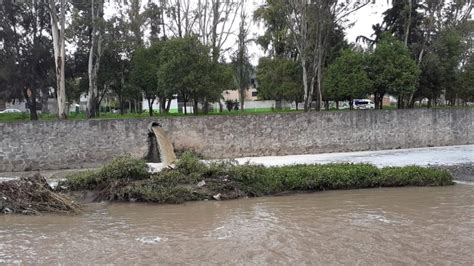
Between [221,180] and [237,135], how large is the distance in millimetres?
9795

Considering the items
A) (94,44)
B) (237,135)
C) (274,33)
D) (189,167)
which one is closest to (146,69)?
(94,44)

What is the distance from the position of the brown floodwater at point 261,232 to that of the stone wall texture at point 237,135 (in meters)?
9.42

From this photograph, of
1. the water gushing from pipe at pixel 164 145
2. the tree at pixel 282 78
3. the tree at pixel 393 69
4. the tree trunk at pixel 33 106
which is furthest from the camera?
the tree at pixel 282 78

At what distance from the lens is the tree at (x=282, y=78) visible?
40906mm

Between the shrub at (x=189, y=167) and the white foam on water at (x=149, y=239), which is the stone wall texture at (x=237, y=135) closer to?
the shrub at (x=189, y=167)

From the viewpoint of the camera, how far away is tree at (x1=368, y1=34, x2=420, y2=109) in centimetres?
3206

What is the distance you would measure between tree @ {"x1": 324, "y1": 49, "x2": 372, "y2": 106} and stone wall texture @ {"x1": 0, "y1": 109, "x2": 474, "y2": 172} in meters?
2.97

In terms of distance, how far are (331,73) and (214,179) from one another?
1926 centimetres

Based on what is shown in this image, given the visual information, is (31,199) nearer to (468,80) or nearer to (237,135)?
(237,135)

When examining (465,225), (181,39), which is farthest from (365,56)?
(465,225)

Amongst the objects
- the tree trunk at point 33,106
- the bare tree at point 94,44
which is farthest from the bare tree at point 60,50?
the tree trunk at point 33,106

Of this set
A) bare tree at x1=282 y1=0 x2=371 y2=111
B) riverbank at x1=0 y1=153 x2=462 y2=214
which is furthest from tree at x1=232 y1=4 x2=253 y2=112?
riverbank at x1=0 y1=153 x2=462 y2=214

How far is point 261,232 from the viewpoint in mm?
11797

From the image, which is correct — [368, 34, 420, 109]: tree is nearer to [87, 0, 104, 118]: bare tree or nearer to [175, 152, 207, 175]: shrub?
[87, 0, 104, 118]: bare tree
